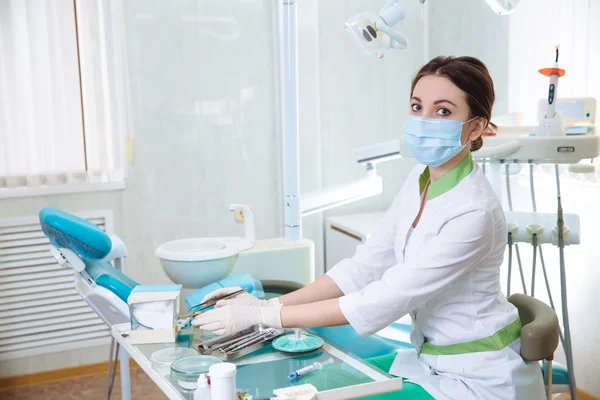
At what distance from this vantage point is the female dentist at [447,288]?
148 cm

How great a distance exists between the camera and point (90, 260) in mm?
1884

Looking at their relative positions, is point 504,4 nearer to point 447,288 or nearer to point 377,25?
point 377,25

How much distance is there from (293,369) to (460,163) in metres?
0.63

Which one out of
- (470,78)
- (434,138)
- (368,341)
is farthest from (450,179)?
(368,341)

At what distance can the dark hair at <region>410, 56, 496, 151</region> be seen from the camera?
1529mm

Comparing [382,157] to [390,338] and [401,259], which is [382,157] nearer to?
[390,338]

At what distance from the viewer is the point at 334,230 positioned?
3.45 metres

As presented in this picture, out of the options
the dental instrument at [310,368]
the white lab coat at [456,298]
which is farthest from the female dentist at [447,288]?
the dental instrument at [310,368]

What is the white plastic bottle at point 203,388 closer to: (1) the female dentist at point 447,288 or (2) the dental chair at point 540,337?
(1) the female dentist at point 447,288

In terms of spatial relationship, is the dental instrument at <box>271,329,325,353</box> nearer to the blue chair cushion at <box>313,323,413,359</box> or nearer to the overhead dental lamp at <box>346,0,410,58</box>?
the blue chair cushion at <box>313,323,413,359</box>

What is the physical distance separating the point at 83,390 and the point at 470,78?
2.34 meters

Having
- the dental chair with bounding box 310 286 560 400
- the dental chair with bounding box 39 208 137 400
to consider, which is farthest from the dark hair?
the dental chair with bounding box 39 208 137 400

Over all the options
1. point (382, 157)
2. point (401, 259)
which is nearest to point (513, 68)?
point (382, 157)

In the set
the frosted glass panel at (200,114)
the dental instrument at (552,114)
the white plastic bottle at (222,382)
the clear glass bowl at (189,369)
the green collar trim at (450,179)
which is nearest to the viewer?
the white plastic bottle at (222,382)
